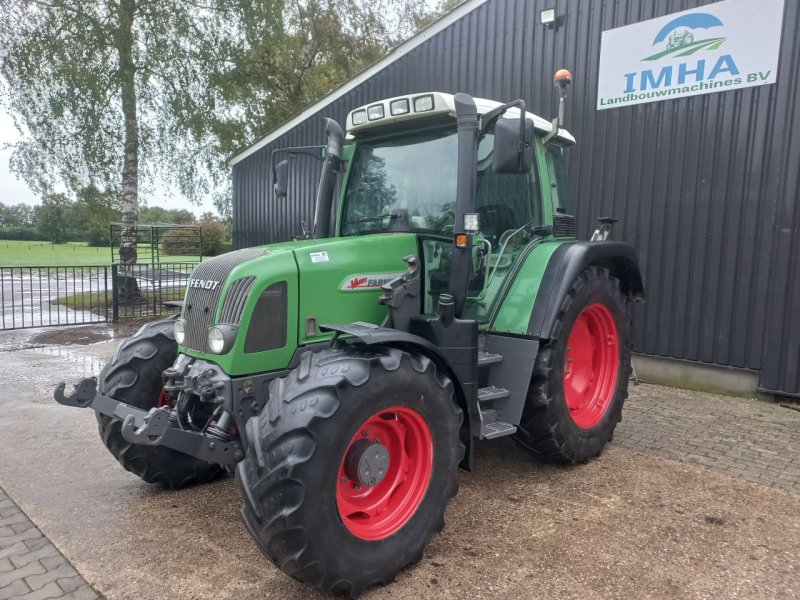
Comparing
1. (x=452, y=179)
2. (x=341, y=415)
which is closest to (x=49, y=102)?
(x=452, y=179)

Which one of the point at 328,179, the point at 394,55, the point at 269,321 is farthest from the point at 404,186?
the point at 394,55

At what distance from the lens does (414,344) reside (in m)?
2.96

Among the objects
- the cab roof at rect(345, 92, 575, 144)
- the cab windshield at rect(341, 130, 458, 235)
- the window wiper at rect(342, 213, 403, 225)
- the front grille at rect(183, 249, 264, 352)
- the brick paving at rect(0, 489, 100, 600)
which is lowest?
the brick paving at rect(0, 489, 100, 600)

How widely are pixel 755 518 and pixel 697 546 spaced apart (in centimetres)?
61

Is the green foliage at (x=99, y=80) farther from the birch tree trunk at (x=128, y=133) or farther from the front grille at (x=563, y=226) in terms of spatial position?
the front grille at (x=563, y=226)

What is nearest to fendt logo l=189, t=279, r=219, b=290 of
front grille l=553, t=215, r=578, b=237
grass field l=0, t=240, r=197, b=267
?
front grille l=553, t=215, r=578, b=237

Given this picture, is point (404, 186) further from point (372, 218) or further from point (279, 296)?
point (279, 296)

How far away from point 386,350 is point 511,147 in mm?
1304

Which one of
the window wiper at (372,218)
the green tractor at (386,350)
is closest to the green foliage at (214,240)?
the window wiper at (372,218)

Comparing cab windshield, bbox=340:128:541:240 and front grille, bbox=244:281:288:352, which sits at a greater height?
cab windshield, bbox=340:128:541:240

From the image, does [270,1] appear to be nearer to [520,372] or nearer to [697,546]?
[520,372]

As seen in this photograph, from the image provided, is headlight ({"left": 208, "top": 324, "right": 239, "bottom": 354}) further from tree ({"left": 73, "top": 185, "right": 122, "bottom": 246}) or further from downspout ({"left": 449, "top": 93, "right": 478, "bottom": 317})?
tree ({"left": 73, "top": 185, "right": 122, "bottom": 246})

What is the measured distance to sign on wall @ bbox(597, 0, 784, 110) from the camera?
19.1ft

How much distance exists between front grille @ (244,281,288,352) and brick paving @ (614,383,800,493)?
3.11m
